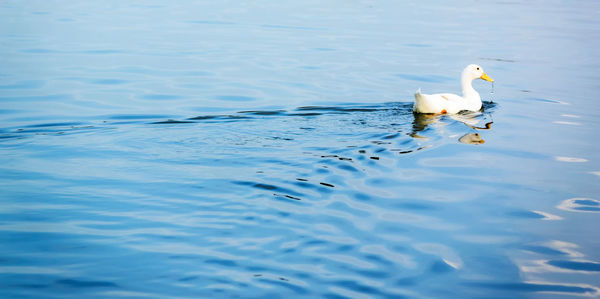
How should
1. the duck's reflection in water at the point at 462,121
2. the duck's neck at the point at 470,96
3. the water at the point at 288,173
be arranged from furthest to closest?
the duck's neck at the point at 470,96 → the duck's reflection in water at the point at 462,121 → the water at the point at 288,173

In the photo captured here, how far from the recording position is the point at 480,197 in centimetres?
820

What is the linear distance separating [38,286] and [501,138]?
7.81m

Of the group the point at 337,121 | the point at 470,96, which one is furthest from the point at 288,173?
the point at 470,96

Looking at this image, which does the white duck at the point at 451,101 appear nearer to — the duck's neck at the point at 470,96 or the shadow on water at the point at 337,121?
the duck's neck at the point at 470,96

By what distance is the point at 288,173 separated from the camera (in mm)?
8570

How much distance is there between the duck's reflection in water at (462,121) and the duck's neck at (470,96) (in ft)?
0.50

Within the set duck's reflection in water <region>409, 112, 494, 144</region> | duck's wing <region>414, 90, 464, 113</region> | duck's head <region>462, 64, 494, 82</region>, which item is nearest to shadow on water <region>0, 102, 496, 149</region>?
duck's reflection in water <region>409, 112, 494, 144</region>

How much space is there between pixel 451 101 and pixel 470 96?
835mm

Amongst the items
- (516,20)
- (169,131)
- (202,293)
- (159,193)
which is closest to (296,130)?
(169,131)

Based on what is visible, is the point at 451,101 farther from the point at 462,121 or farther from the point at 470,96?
the point at 470,96

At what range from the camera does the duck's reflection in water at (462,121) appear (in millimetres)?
10906

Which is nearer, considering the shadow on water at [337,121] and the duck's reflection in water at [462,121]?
the shadow on water at [337,121]

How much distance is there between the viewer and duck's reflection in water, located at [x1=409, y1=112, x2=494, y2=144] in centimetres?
1091

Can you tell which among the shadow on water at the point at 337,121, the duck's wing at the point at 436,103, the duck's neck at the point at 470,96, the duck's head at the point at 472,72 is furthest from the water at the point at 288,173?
the duck's head at the point at 472,72
